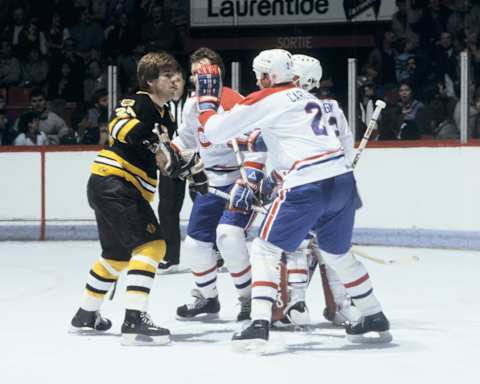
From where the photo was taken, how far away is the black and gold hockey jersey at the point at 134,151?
5195mm

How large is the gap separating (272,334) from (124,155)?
100cm

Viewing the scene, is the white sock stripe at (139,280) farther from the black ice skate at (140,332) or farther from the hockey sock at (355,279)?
the hockey sock at (355,279)

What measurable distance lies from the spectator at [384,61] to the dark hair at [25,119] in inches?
116

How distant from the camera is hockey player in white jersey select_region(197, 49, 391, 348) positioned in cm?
483

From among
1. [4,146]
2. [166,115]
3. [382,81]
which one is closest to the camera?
[166,115]

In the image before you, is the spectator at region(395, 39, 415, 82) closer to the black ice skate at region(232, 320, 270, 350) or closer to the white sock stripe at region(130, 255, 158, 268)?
the white sock stripe at region(130, 255, 158, 268)

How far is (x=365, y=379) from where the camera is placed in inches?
169

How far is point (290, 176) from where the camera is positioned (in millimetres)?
4887

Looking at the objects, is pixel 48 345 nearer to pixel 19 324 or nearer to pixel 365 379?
pixel 19 324

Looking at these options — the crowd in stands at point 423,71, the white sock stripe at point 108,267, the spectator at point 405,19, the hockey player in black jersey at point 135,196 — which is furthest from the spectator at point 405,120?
the white sock stripe at point 108,267

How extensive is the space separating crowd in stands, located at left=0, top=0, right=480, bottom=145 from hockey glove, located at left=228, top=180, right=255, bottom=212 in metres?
3.76

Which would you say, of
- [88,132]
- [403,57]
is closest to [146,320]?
[88,132]

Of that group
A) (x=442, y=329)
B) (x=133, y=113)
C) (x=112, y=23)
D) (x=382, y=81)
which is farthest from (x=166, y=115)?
(x=112, y=23)

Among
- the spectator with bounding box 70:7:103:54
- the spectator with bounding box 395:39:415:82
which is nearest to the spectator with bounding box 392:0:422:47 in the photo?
the spectator with bounding box 395:39:415:82
